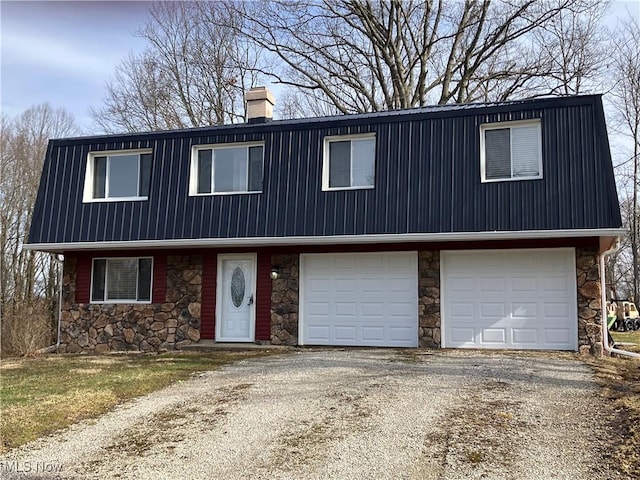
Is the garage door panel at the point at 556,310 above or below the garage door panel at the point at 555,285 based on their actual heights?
below

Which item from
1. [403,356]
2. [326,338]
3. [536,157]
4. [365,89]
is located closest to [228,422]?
[403,356]

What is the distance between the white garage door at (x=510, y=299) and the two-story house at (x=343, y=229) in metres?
0.03

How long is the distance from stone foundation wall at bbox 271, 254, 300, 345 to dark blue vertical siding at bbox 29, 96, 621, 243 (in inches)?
32.7

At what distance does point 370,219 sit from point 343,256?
109 centimetres

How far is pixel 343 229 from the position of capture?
11.8 m

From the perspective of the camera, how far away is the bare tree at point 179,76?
25.3m

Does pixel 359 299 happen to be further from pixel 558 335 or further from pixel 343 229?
pixel 558 335

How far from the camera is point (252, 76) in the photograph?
82.8ft

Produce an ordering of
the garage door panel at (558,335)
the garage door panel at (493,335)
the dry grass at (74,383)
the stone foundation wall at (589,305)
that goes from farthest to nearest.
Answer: the garage door panel at (493,335)
the garage door panel at (558,335)
the stone foundation wall at (589,305)
the dry grass at (74,383)

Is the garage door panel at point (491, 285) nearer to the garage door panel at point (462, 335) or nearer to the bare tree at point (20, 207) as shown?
the garage door panel at point (462, 335)

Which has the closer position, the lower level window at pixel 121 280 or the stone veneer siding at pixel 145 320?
the stone veneer siding at pixel 145 320

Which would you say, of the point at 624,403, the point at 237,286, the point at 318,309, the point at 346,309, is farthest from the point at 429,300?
the point at 624,403

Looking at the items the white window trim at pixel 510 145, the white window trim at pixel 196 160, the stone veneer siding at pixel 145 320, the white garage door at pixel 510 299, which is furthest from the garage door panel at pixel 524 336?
the stone veneer siding at pixel 145 320

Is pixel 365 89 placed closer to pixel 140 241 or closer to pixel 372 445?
pixel 140 241
